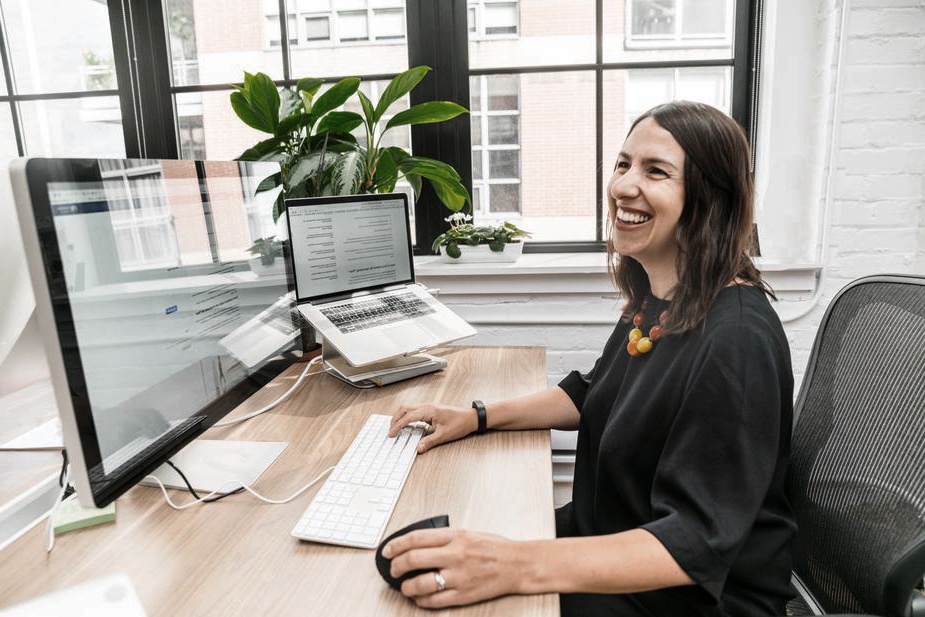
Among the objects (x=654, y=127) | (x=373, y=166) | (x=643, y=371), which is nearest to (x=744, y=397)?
(x=643, y=371)

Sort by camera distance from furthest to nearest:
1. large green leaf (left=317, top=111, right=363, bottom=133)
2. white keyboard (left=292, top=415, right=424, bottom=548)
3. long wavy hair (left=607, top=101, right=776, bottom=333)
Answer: large green leaf (left=317, top=111, right=363, bottom=133)
long wavy hair (left=607, top=101, right=776, bottom=333)
white keyboard (left=292, top=415, right=424, bottom=548)

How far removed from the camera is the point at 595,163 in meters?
2.09

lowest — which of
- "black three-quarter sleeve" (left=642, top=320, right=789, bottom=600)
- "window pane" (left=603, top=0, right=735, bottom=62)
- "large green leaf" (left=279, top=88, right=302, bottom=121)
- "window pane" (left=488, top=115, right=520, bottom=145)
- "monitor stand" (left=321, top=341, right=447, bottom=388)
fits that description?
"monitor stand" (left=321, top=341, right=447, bottom=388)

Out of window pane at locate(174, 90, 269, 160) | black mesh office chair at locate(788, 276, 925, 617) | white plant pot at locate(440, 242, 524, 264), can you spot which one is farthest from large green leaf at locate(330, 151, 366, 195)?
black mesh office chair at locate(788, 276, 925, 617)

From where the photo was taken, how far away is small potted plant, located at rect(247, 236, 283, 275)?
1.15 m

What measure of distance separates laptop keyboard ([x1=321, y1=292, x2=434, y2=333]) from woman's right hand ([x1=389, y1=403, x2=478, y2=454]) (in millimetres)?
324

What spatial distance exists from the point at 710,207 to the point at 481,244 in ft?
3.64

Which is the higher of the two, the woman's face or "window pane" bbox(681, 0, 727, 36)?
"window pane" bbox(681, 0, 727, 36)

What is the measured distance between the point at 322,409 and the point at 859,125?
1.58 metres

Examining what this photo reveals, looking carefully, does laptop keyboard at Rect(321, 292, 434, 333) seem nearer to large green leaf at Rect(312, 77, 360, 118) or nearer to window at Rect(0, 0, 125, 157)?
large green leaf at Rect(312, 77, 360, 118)

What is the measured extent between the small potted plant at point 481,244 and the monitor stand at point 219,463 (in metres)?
1.02

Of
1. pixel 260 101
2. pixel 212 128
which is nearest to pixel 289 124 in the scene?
pixel 260 101

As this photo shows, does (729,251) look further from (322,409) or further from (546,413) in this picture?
(322,409)

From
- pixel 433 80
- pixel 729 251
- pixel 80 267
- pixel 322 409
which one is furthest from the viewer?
pixel 433 80
